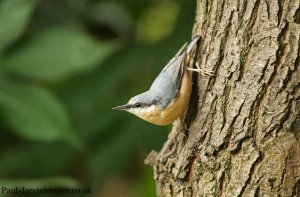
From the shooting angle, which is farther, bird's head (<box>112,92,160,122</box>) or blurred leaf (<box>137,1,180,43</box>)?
blurred leaf (<box>137,1,180,43</box>)

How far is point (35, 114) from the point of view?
12.4 feet

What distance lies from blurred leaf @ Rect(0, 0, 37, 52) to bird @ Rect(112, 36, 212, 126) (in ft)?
2.76

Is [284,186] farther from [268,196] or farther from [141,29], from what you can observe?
[141,29]

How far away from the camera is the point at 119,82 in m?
4.27

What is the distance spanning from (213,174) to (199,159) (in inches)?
4.5

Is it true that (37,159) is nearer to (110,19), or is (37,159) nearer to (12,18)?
(12,18)

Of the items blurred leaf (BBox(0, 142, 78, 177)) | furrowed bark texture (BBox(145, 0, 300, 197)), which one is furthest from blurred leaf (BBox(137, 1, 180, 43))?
furrowed bark texture (BBox(145, 0, 300, 197))

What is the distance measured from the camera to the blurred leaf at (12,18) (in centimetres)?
377

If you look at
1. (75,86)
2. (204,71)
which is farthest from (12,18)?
(204,71)

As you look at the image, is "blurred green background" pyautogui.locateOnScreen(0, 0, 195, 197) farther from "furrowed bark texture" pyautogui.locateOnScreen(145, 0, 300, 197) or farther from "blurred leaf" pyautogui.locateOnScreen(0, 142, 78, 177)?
"furrowed bark texture" pyautogui.locateOnScreen(145, 0, 300, 197)

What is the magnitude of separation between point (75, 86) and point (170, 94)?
1000 mm

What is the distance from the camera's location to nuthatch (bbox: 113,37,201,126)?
3.49 meters

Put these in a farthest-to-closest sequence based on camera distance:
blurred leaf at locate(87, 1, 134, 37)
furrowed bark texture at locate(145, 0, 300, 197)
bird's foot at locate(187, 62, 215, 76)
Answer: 1. blurred leaf at locate(87, 1, 134, 37)
2. bird's foot at locate(187, 62, 215, 76)
3. furrowed bark texture at locate(145, 0, 300, 197)

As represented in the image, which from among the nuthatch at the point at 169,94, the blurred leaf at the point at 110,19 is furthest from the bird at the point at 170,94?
the blurred leaf at the point at 110,19
